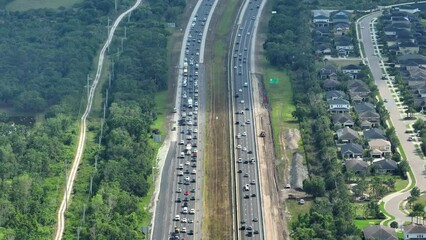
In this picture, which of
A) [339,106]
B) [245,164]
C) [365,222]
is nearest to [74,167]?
[245,164]

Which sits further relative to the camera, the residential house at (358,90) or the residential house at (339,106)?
the residential house at (358,90)

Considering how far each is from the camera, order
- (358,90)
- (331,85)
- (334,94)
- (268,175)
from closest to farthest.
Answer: (268,175)
(334,94)
(358,90)
(331,85)

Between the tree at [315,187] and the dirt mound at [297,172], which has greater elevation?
the dirt mound at [297,172]

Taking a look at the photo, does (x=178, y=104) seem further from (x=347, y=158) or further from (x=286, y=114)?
(x=347, y=158)

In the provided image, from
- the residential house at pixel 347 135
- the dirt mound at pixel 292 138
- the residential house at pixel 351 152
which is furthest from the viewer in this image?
the dirt mound at pixel 292 138

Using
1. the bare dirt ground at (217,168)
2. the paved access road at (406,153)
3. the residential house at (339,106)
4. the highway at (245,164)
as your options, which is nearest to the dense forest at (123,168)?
the bare dirt ground at (217,168)

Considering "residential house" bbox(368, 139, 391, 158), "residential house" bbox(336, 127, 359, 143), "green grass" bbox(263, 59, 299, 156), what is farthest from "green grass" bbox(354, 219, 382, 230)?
"green grass" bbox(263, 59, 299, 156)

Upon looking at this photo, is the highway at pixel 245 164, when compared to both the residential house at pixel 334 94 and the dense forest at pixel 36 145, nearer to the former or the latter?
the residential house at pixel 334 94

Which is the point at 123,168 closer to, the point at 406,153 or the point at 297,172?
the point at 297,172
